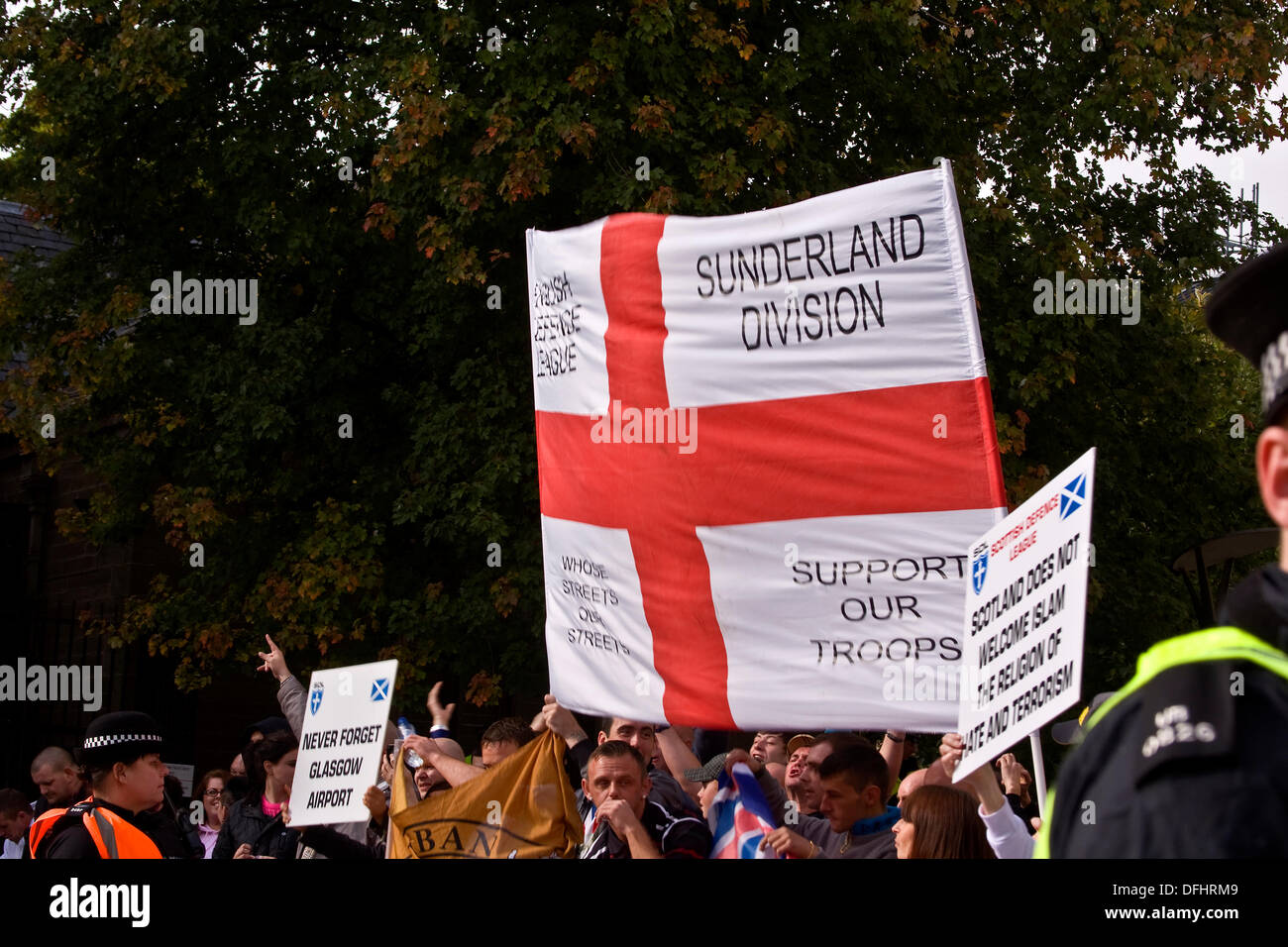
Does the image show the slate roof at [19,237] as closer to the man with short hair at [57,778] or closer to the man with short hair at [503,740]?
the man with short hair at [57,778]

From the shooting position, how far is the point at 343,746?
6.40 meters

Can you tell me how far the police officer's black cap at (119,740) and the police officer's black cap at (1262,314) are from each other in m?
4.67

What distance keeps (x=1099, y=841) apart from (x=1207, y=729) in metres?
0.15

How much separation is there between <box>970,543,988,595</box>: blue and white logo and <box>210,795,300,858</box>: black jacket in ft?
12.8

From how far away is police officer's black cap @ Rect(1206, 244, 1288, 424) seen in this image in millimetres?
1423

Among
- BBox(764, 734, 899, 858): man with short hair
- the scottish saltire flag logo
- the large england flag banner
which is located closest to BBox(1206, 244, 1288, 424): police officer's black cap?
the large england flag banner

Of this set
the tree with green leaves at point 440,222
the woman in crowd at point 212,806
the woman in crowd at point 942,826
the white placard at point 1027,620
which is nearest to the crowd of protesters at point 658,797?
the woman in crowd at point 942,826

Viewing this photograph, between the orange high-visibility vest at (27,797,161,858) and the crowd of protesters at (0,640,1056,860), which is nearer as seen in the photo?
the crowd of protesters at (0,640,1056,860)

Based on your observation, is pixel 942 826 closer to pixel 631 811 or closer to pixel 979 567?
pixel 979 567

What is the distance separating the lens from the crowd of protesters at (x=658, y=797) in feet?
13.7

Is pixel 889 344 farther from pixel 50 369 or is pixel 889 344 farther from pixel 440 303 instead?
pixel 50 369

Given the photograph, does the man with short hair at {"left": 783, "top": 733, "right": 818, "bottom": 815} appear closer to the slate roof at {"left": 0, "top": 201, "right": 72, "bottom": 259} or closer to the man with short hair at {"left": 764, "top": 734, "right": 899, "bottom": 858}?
the man with short hair at {"left": 764, "top": 734, "right": 899, "bottom": 858}

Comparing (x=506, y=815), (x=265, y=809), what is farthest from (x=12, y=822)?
(x=506, y=815)

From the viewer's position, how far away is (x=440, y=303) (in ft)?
43.1
